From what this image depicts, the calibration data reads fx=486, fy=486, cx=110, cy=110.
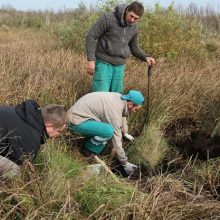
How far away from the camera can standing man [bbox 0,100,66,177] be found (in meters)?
4.46

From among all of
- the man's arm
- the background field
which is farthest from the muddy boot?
the man's arm

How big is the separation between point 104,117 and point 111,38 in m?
1.15

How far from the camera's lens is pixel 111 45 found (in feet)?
21.9

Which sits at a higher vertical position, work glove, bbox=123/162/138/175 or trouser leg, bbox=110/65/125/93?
trouser leg, bbox=110/65/125/93

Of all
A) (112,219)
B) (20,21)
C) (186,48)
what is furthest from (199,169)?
(20,21)

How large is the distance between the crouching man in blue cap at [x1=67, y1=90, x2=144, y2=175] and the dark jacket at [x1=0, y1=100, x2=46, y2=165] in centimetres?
162

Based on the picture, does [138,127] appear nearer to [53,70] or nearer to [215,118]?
[215,118]

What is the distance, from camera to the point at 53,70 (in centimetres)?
820

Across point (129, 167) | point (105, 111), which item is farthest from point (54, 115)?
point (129, 167)

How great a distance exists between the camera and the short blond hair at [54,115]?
4562mm

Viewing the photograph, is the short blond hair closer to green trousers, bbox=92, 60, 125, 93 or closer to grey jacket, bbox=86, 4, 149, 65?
grey jacket, bbox=86, 4, 149, 65

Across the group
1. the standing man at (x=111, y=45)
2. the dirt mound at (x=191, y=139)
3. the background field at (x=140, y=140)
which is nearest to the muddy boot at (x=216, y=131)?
the dirt mound at (x=191, y=139)

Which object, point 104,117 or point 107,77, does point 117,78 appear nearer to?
point 107,77

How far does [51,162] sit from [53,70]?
11.5 feet
